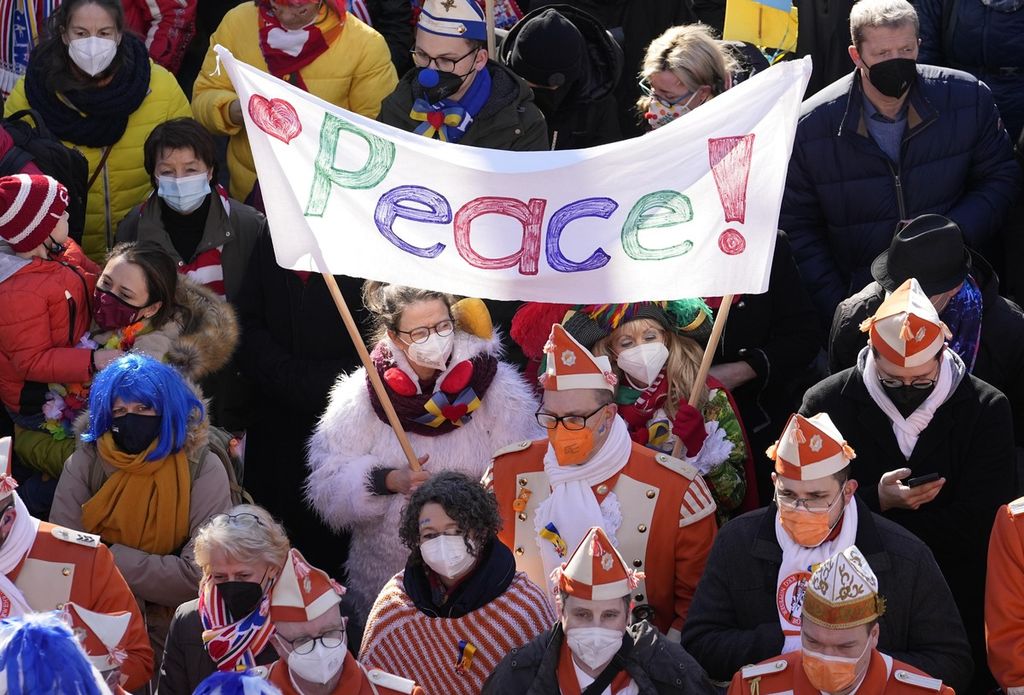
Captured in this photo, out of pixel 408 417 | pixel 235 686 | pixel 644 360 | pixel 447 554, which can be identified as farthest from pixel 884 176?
pixel 235 686

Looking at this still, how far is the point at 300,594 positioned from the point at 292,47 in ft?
12.2

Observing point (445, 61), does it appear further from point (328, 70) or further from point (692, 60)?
point (692, 60)

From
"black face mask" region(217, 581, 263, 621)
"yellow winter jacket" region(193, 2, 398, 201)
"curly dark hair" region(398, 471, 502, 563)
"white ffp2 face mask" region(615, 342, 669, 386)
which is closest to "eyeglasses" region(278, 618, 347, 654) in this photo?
"black face mask" region(217, 581, 263, 621)

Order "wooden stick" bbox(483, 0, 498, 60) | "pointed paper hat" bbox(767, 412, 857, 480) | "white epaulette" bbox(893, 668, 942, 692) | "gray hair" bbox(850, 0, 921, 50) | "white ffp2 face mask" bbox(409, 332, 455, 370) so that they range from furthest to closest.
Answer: "wooden stick" bbox(483, 0, 498, 60), "gray hair" bbox(850, 0, 921, 50), "white ffp2 face mask" bbox(409, 332, 455, 370), "pointed paper hat" bbox(767, 412, 857, 480), "white epaulette" bbox(893, 668, 942, 692)

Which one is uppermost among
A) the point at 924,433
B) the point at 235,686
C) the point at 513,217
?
the point at 513,217

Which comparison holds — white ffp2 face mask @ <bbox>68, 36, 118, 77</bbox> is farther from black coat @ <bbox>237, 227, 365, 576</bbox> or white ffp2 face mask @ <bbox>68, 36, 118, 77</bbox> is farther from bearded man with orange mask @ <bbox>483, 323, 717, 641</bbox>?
bearded man with orange mask @ <bbox>483, 323, 717, 641</bbox>

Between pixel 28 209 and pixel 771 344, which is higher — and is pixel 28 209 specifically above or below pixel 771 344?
above

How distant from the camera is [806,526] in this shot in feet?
18.8

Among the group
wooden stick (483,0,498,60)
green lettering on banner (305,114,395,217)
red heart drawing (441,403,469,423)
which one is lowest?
red heart drawing (441,403,469,423)

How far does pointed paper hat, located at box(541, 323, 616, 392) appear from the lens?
6.29 meters

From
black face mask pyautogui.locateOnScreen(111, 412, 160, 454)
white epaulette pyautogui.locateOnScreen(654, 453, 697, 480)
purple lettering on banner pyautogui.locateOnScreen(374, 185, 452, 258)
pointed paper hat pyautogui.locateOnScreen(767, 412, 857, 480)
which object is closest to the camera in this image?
pointed paper hat pyautogui.locateOnScreen(767, 412, 857, 480)

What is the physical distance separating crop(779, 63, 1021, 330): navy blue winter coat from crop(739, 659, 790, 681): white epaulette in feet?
9.04

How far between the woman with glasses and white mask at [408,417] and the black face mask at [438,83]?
1305 millimetres

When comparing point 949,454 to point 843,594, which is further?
point 949,454
